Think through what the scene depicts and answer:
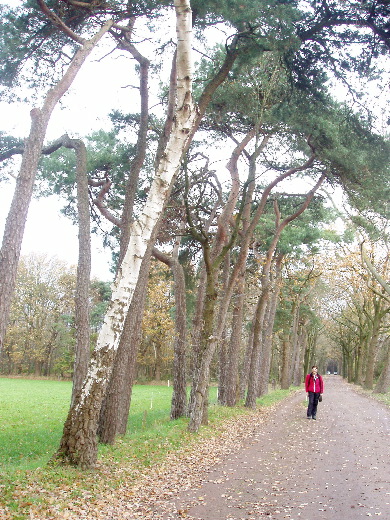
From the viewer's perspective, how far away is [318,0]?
9.04m

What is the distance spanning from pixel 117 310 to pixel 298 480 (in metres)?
3.84

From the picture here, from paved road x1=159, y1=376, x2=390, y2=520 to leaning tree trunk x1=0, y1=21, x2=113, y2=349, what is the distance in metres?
3.56

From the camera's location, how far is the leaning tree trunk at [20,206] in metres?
6.62

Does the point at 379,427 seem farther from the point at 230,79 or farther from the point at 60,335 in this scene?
the point at 60,335

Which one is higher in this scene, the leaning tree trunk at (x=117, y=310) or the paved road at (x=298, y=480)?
the leaning tree trunk at (x=117, y=310)

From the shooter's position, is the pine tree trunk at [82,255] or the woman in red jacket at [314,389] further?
the woman in red jacket at [314,389]

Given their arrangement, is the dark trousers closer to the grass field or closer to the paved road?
the paved road

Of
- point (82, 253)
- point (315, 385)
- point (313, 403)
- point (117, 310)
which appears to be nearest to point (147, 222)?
point (117, 310)

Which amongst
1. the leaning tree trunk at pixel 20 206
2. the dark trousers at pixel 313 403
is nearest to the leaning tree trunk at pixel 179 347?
the dark trousers at pixel 313 403

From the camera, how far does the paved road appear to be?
5766 mm

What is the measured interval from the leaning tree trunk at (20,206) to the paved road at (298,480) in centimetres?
356

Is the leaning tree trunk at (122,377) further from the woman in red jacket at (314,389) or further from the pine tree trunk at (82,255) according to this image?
the woman in red jacket at (314,389)

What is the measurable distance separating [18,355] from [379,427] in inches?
1752

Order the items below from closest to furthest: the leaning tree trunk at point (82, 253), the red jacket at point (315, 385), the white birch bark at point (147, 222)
→ 1. the white birch bark at point (147, 222)
2. the leaning tree trunk at point (82, 253)
3. the red jacket at point (315, 385)
